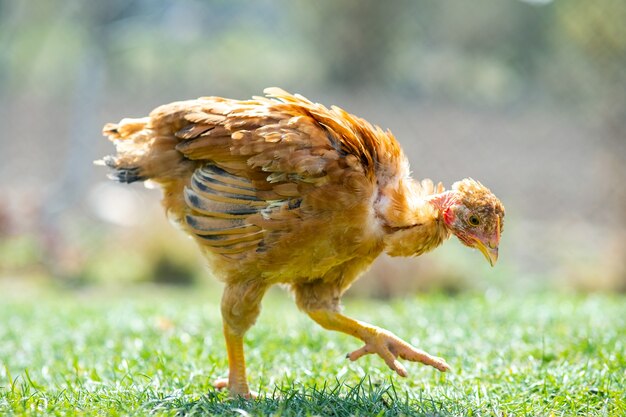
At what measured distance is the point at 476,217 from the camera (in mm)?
3939

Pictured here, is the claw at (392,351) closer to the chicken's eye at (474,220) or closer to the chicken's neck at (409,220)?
the chicken's neck at (409,220)

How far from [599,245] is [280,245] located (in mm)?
8647

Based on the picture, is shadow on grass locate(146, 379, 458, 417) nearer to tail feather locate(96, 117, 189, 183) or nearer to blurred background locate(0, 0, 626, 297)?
tail feather locate(96, 117, 189, 183)

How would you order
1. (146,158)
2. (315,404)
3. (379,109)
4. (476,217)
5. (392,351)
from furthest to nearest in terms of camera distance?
1. (379,109)
2. (146,158)
3. (392,351)
4. (476,217)
5. (315,404)

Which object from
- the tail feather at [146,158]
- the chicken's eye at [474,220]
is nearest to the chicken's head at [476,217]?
the chicken's eye at [474,220]

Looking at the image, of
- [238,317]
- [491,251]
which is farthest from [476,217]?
[238,317]

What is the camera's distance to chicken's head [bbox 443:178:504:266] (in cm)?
393

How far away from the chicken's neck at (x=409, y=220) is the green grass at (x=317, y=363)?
2.45 feet

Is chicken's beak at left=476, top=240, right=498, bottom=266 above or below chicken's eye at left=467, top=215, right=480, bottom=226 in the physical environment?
below

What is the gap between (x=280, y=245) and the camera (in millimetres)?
3994

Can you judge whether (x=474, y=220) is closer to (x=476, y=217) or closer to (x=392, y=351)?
(x=476, y=217)

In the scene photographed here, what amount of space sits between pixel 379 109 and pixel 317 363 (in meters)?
8.71

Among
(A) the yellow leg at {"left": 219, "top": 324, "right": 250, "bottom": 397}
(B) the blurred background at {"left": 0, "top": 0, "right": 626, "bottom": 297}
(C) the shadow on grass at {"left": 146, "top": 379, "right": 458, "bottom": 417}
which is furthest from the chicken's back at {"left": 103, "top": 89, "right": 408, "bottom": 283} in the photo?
(B) the blurred background at {"left": 0, "top": 0, "right": 626, "bottom": 297}

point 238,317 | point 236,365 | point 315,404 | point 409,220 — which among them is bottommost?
point 315,404
